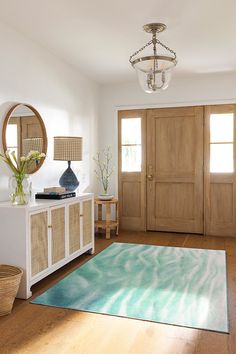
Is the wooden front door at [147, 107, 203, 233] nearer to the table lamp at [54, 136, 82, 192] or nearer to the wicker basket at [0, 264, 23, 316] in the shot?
the table lamp at [54, 136, 82, 192]

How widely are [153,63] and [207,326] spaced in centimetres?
225

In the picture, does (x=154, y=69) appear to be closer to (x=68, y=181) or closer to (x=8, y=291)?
(x=68, y=181)

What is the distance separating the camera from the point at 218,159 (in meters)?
5.32

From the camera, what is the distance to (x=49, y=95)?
423 centimetres

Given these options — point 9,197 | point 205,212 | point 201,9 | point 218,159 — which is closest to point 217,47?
point 201,9

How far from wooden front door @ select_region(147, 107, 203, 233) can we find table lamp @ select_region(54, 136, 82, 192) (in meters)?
1.74

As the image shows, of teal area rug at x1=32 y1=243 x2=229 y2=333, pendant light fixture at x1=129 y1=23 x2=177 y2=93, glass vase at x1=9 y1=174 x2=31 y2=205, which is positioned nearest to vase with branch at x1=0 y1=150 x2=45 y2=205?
→ glass vase at x1=9 y1=174 x2=31 y2=205

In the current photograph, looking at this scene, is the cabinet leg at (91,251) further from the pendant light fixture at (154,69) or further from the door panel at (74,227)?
the pendant light fixture at (154,69)

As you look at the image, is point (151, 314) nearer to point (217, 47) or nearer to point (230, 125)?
point (217, 47)

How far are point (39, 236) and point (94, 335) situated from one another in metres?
1.14

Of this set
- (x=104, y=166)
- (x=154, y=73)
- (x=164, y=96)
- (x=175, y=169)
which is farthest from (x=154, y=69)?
(x=104, y=166)

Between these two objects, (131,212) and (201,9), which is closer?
(201,9)

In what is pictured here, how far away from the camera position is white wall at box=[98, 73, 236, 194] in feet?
17.1

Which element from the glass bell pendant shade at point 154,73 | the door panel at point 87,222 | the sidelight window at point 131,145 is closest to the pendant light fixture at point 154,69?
the glass bell pendant shade at point 154,73
